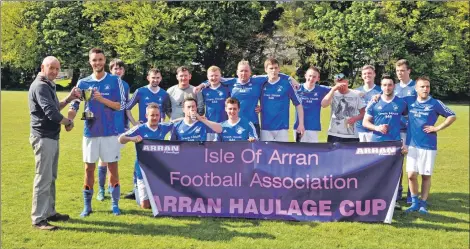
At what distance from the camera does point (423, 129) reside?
709cm

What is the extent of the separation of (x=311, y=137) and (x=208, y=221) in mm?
2740

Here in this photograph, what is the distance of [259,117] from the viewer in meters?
8.05

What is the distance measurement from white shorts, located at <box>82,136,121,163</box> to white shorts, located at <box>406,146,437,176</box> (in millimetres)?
4822

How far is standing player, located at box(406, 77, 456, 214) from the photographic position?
7051mm

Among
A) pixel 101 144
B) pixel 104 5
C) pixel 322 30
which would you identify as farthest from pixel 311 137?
pixel 104 5

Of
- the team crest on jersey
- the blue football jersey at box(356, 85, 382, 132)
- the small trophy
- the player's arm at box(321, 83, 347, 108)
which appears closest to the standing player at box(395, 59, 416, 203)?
the blue football jersey at box(356, 85, 382, 132)

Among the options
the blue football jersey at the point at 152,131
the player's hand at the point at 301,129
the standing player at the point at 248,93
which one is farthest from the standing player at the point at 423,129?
the blue football jersey at the point at 152,131

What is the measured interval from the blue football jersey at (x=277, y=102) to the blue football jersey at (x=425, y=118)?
1923mm

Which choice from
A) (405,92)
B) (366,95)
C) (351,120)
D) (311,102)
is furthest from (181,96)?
(405,92)

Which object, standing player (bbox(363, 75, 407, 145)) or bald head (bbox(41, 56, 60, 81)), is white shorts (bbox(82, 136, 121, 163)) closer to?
bald head (bbox(41, 56, 60, 81))

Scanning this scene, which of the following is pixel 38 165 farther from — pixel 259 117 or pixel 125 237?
pixel 259 117

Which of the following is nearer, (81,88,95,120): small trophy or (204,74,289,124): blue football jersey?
(81,88,95,120): small trophy

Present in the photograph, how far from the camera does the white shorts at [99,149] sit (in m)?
6.64

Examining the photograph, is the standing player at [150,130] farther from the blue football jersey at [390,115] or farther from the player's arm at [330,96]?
the blue football jersey at [390,115]
